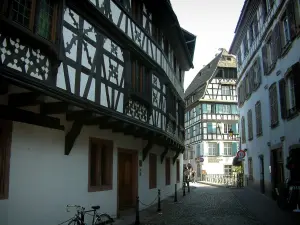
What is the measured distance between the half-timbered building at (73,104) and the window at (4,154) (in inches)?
0.8

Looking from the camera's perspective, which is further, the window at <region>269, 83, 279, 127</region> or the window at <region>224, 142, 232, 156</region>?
the window at <region>224, 142, 232, 156</region>

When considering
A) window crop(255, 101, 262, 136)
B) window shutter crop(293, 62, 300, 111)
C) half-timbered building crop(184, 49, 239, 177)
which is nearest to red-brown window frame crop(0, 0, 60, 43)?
window shutter crop(293, 62, 300, 111)

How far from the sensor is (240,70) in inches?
1070

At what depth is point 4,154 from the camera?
6.90 metres

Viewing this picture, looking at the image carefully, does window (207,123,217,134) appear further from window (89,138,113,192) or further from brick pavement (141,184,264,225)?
window (89,138,113,192)

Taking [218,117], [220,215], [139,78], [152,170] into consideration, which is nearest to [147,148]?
[152,170]

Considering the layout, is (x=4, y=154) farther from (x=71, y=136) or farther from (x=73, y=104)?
(x=71, y=136)

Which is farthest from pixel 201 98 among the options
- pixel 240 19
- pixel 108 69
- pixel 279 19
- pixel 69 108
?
pixel 69 108

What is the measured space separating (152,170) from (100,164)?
20.3 feet

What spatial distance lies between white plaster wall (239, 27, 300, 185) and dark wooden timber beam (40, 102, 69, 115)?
31.2ft

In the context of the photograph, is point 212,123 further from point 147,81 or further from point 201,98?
point 147,81

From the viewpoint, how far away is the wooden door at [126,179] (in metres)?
14.1

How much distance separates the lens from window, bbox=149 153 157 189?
1652cm

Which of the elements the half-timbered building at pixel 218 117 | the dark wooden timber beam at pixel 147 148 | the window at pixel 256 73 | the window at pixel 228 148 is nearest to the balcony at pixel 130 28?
the dark wooden timber beam at pixel 147 148
